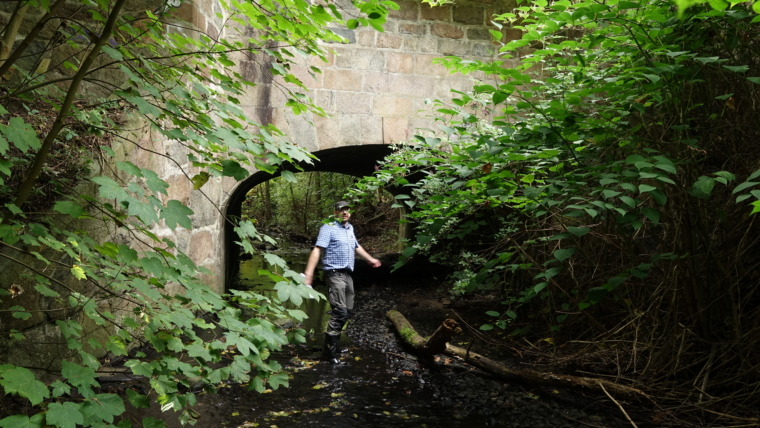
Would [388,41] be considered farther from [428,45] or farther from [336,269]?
[336,269]

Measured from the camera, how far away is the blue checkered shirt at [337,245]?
4.89m

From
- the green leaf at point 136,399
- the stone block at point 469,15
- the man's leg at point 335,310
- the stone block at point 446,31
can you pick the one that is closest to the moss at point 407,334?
the man's leg at point 335,310

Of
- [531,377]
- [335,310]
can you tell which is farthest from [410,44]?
[531,377]

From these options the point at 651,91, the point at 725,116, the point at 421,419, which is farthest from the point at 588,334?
the point at 651,91

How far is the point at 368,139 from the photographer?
595 centimetres

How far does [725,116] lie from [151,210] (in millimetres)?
3410

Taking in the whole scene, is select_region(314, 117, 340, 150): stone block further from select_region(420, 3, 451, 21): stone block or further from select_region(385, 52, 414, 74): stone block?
select_region(420, 3, 451, 21): stone block

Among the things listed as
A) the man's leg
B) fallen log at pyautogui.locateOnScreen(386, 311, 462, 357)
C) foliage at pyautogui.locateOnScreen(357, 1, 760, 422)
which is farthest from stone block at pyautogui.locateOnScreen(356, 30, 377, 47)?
fallen log at pyautogui.locateOnScreen(386, 311, 462, 357)

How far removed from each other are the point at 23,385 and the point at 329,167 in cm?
749

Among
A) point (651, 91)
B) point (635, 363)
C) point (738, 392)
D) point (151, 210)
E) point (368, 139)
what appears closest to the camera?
point (151, 210)

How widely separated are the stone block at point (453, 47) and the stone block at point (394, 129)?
→ 0.99 metres

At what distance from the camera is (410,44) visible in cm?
595

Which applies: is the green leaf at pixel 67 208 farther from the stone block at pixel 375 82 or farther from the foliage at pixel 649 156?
the stone block at pixel 375 82

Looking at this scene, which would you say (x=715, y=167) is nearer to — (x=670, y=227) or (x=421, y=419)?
(x=670, y=227)
